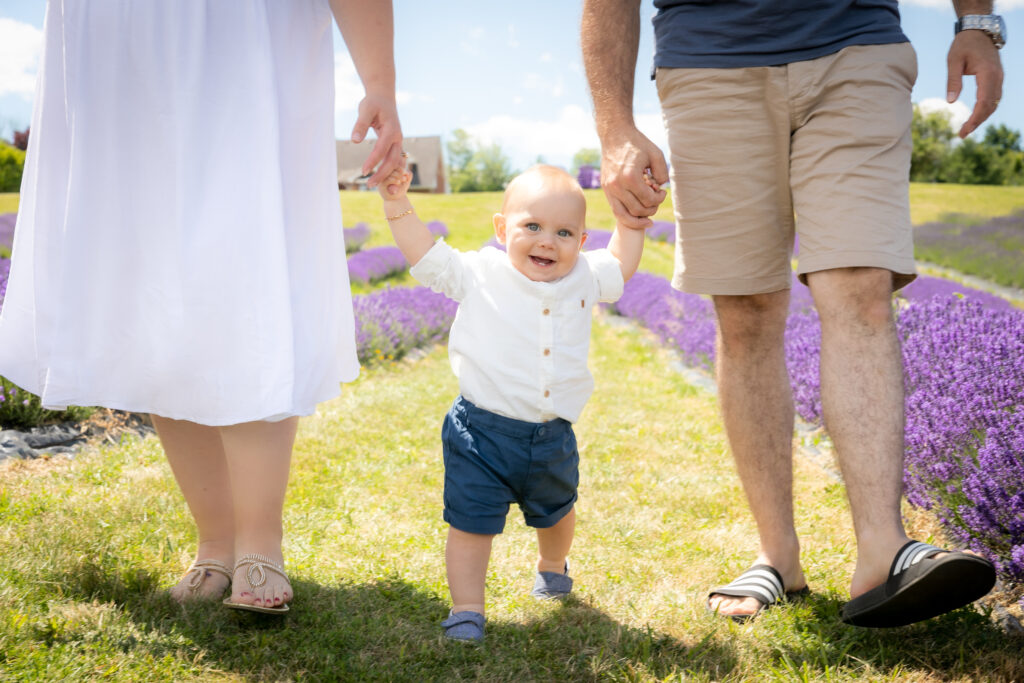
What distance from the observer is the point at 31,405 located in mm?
3627

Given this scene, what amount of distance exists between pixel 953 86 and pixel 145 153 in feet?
7.05

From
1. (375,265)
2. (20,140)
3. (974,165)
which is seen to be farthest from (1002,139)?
(20,140)

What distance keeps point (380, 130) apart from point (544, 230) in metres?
0.52

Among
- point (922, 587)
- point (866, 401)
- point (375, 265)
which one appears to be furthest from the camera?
point (375, 265)

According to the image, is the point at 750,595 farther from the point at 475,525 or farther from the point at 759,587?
the point at 475,525

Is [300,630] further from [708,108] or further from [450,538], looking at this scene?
[708,108]

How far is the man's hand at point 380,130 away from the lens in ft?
6.38

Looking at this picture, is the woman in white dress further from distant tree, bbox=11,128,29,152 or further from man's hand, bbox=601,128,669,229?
distant tree, bbox=11,128,29,152

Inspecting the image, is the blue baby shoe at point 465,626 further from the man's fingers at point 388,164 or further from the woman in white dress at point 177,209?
the man's fingers at point 388,164

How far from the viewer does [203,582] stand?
2170 millimetres

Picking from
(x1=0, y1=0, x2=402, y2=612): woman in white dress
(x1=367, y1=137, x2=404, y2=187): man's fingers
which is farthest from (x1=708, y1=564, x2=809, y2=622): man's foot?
(x1=367, y1=137, x2=404, y2=187): man's fingers

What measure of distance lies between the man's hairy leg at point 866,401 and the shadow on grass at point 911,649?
0.22 meters

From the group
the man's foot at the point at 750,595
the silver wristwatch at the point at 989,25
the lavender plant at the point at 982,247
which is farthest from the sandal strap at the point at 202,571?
the lavender plant at the point at 982,247

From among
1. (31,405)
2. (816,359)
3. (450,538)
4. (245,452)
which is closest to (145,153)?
(245,452)
